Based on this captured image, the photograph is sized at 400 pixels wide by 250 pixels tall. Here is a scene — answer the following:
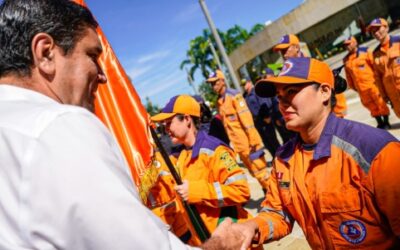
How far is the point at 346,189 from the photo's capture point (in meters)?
1.79

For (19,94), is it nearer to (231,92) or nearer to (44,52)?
Result: (44,52)

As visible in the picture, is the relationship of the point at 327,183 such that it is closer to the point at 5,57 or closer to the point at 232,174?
the point at 232,174

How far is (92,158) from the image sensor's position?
835 millimetres

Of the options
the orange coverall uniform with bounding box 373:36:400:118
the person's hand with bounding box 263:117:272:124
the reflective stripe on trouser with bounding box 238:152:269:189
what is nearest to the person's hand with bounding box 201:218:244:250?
the reflective stripe on trouser with bounding box 238:152:269:189

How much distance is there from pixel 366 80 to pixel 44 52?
25.0 feet

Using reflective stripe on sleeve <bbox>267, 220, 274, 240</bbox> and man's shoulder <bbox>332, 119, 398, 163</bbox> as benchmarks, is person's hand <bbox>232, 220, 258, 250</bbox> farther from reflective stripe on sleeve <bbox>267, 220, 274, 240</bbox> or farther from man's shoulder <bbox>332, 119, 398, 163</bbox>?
man's shoulder <bbox>332, 119, 398, 163</bbox>

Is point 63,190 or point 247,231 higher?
point 63,190

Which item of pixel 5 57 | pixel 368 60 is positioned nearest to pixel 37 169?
pixel 5 57

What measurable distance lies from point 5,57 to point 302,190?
5.25 feet

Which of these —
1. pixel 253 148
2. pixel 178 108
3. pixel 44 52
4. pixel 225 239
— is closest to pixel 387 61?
pixel 253 148

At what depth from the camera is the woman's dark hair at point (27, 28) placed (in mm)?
1141

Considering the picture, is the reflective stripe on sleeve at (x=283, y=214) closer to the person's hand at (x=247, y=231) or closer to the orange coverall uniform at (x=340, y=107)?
the person's hand at (x=247, y=231)

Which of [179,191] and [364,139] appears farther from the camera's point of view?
[179,191]

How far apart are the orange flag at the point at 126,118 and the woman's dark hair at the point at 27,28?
5.28ft
